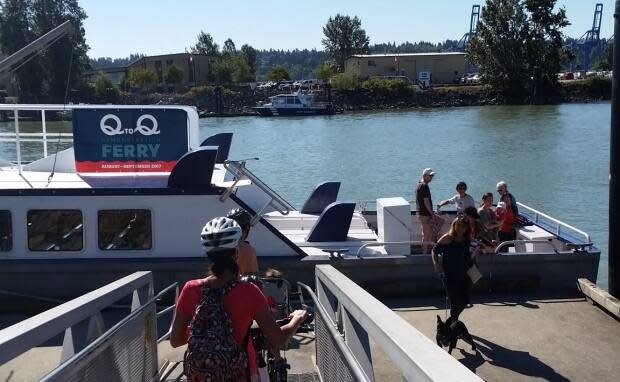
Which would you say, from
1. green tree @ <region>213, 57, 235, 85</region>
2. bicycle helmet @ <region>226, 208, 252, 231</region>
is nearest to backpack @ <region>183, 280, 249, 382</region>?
bicycle helmet @ <region>226, 208, 252, 231</region>

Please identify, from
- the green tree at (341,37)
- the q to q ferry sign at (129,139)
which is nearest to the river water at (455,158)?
the q to q ferry sign at (129,139)

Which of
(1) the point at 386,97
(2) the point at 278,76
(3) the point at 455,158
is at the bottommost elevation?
(3) the point at 455,158

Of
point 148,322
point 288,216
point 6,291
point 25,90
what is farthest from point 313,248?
point 25,90

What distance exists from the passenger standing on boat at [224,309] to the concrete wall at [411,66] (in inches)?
4945

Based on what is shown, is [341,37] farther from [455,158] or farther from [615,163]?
[615,163]

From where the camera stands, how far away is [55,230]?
39.2 feet

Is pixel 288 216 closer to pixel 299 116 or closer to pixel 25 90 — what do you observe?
pixel 25 90

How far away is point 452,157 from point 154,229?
117 feet

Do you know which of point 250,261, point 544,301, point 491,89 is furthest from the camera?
point 491,89

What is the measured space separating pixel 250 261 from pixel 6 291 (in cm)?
697

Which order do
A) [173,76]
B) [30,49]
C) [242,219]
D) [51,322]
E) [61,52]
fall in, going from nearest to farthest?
1. [51,322]
2. [242,219]
3. [30,49]
4. [61,52]
5. [173,76]

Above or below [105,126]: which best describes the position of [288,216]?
below

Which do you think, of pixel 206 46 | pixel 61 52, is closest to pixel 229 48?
pixel 206 46

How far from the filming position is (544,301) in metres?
11.6
